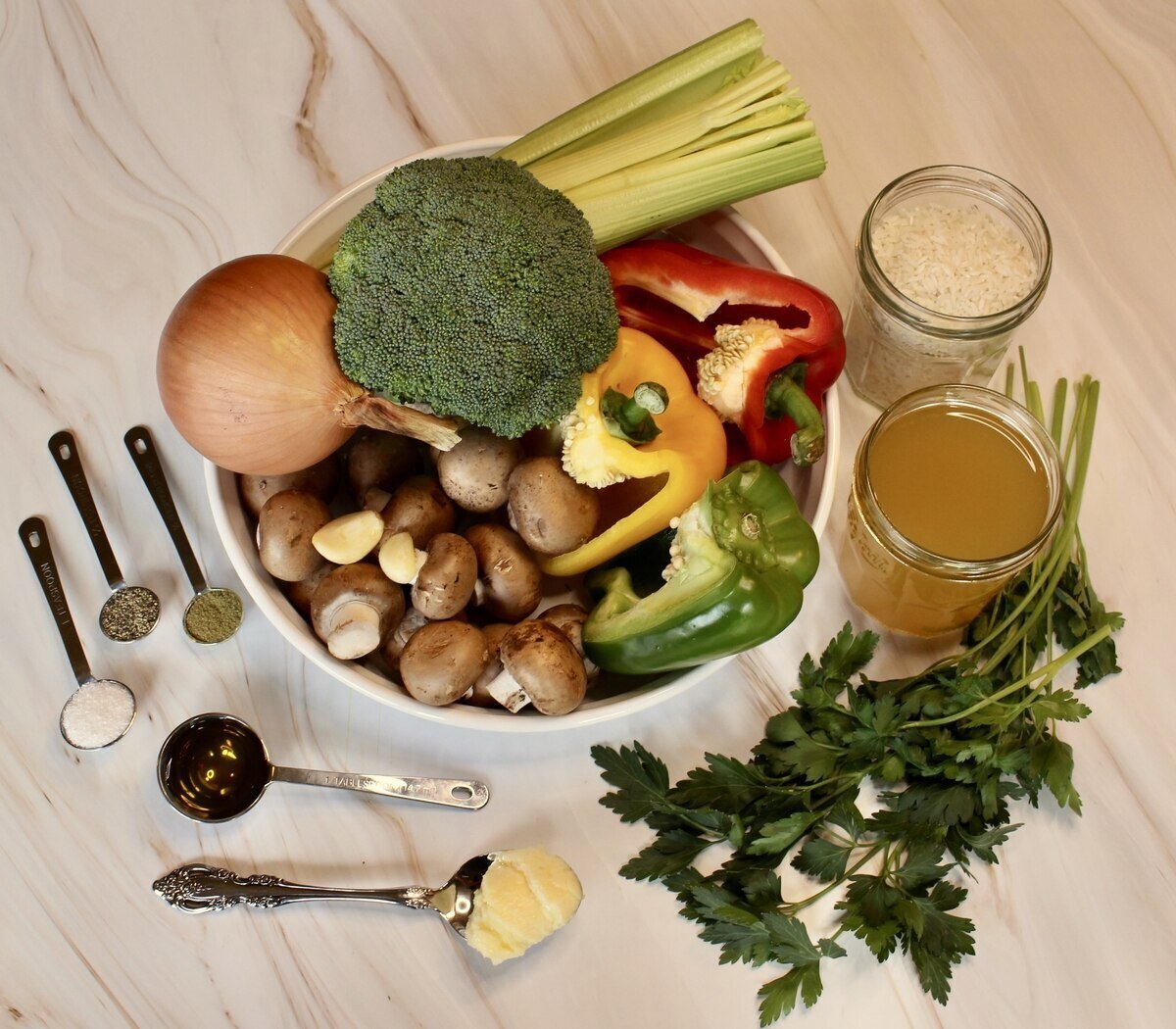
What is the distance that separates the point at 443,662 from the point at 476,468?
216 mm

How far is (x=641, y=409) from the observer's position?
1.17 metres

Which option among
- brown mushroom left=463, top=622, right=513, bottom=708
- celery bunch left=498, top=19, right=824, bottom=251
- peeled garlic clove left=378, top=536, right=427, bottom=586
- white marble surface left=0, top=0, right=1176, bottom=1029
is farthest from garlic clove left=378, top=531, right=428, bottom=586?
celery bunch left=498, top=19, right=824, bottom=251

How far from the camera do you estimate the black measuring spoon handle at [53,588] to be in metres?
1.28

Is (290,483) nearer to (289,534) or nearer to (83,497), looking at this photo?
(289,534)

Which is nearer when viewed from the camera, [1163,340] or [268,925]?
[268,925]

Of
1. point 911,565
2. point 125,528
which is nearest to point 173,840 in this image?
point 125,528

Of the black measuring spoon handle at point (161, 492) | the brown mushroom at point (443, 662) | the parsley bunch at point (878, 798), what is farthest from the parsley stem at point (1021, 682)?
the black measuring spoon handle at point (161, 492)

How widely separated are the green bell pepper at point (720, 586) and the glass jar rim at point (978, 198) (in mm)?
248

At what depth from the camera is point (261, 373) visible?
110 cm

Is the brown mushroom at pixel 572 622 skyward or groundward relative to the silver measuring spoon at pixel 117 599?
groundward

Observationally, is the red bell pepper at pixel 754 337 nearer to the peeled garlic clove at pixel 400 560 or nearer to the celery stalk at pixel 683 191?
the celery stalk at pixel 683 191

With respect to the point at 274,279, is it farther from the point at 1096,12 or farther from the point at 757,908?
the point at 1096,12

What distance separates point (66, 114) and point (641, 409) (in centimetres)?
93

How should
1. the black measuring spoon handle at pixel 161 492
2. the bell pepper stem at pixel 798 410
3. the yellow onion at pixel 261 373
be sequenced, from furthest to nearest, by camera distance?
the black measuring spoon handle at pixel 161 492 → the bell pepper stem at pixel 798 410 → the yellow onion at pixel 261 373
